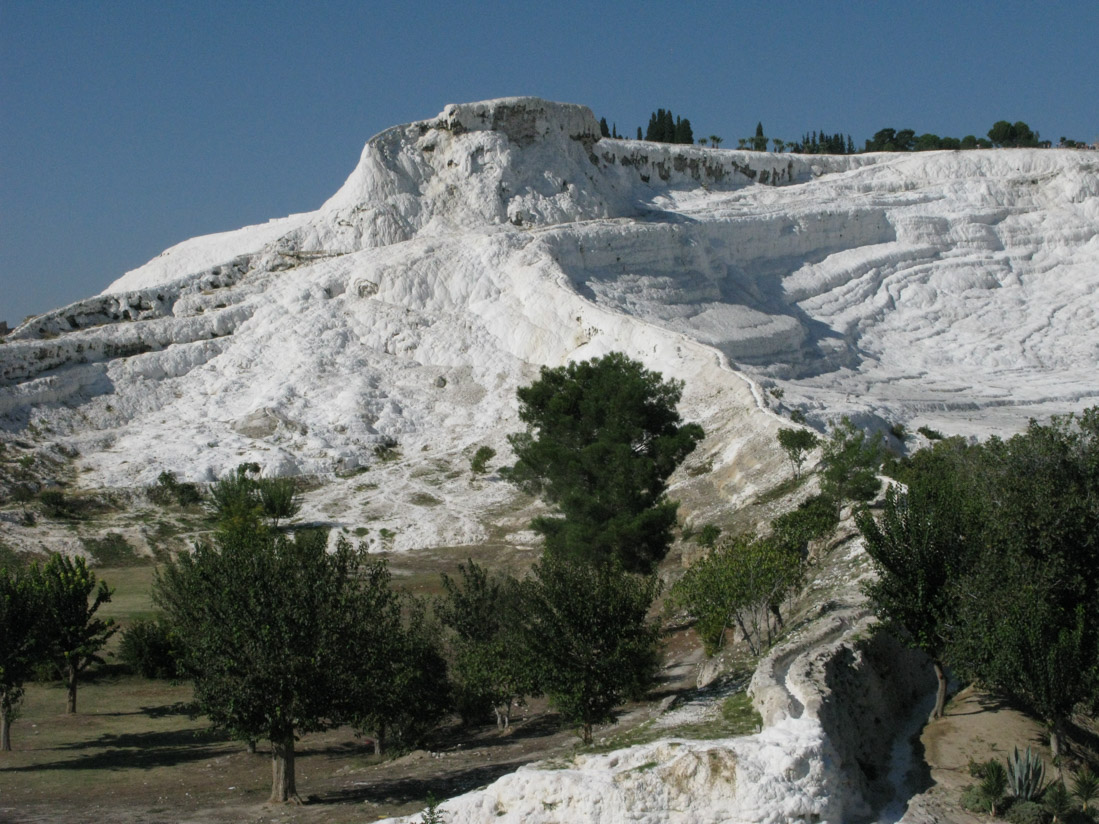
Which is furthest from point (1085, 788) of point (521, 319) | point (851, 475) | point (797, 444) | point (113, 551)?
point (521, 319)

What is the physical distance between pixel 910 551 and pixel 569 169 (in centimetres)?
4528

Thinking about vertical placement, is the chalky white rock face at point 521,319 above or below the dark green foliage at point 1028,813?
above

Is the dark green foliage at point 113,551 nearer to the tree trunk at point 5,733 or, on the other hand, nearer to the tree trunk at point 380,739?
the tree trunk at point 5,733

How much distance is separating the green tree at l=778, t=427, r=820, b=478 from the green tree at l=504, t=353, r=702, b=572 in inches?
122

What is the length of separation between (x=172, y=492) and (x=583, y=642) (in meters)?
25.8

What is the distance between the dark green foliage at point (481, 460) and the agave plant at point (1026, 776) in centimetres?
2581

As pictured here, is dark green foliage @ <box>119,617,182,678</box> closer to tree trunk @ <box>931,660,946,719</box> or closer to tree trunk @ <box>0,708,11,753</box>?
tree trunk @ <box>0,708,11,753</box>

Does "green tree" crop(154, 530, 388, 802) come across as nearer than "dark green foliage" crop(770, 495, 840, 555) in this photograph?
Yes

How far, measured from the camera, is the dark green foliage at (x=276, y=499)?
117 feet

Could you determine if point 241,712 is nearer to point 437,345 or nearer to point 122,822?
point 122,822

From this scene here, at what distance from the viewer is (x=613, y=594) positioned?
54.2 feet

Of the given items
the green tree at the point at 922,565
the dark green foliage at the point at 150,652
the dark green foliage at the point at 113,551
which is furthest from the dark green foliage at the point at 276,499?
the green tree at the point at 922,565

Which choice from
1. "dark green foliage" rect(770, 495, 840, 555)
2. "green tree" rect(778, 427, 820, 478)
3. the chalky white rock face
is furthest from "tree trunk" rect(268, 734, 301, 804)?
"green tree" rect(778, 427, 820, 478)

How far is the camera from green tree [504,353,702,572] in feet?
85.7
